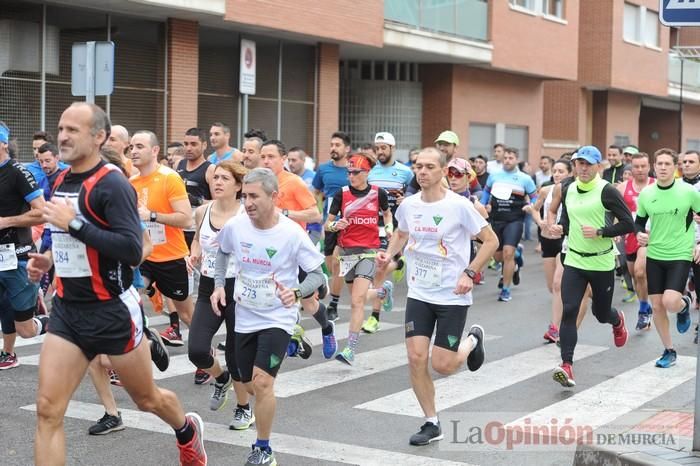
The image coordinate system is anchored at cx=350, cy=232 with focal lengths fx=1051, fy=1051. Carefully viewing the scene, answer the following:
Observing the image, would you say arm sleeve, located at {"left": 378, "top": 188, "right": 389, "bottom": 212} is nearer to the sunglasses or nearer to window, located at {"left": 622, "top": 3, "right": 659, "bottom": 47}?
the sunglasses

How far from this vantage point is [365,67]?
1170 inches

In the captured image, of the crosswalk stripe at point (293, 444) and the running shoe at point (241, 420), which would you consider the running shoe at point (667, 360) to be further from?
the running shoe at point (241, 420)

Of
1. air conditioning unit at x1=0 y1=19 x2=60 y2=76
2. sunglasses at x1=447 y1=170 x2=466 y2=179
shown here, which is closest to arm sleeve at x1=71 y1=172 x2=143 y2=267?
sunglasses at x1=447 y1=170 x2=466 y2=179

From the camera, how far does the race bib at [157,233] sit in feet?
30.8

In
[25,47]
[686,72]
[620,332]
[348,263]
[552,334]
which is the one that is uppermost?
[686,72]

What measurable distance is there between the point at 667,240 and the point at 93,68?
8224mm

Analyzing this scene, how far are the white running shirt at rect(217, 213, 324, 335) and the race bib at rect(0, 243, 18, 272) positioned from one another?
2962 mm

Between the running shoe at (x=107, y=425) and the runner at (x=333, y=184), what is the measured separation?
4.99 m

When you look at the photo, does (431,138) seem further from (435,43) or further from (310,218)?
(310,218)

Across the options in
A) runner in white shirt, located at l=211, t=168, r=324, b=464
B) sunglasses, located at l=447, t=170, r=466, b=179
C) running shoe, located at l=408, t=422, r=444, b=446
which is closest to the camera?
runner in white shirt, located at l=211, t=168, r=324, b=464

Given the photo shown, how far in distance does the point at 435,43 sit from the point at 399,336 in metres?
17.4

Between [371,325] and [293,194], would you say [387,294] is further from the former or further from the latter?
[293,194]

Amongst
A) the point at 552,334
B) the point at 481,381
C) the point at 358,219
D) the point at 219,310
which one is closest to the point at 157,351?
the point at 219,310

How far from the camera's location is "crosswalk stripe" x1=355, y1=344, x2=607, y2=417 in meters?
8.07
